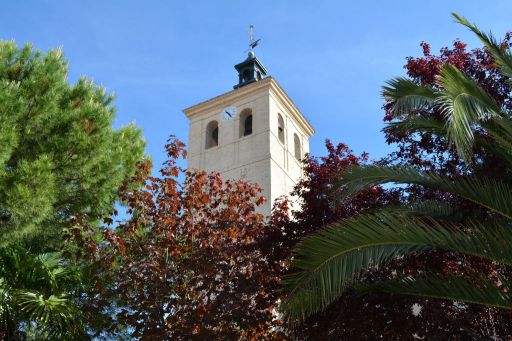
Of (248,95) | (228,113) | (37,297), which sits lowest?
(37,297)

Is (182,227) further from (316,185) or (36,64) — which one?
(36,64)

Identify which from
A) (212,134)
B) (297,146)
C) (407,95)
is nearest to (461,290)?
(407,95)

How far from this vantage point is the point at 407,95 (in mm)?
6012

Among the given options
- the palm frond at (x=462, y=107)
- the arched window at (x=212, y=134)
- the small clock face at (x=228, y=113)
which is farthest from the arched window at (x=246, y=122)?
the palm frond at (x=462, y=107)

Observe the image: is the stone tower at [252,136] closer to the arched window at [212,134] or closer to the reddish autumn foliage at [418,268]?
the arched window at [212,134]

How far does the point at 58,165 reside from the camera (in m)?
10.0

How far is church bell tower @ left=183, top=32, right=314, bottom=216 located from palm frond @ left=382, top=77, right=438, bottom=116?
16.7m

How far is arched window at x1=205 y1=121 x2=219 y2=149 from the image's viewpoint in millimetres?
27250

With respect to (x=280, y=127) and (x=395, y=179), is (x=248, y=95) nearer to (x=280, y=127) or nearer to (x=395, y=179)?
(x=280, y=127)

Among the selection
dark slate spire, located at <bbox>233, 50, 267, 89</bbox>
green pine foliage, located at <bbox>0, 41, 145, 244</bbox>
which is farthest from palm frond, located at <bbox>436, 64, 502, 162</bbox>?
dark slate spire, located at <bbox>233, 50, 267, 89</bbox>

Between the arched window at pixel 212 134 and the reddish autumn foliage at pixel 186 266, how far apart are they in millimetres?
17410

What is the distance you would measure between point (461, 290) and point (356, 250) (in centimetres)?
100

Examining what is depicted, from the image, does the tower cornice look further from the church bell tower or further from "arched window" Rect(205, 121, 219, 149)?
"arched window" Rect(205, 121, 219, 149)

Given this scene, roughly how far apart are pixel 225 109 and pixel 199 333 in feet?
69.0
